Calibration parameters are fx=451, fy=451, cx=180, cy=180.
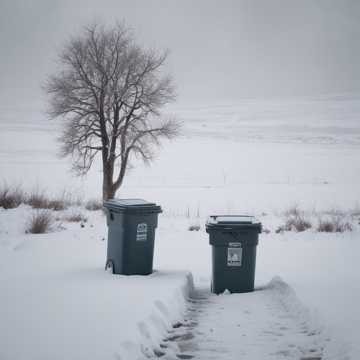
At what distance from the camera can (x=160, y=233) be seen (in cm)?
1181

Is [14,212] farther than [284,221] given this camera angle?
No

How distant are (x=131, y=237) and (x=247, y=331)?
8.05ft

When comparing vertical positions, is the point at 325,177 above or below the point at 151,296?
above

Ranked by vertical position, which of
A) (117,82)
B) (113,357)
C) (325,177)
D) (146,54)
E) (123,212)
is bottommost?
(113,357)

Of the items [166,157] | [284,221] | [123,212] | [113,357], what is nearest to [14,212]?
[123,212]

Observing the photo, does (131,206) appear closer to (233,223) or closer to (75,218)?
(233,223)

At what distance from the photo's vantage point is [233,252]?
6.90m

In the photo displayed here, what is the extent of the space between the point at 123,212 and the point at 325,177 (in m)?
26.1

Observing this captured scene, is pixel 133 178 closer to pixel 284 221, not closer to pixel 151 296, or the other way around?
pixel 284 221

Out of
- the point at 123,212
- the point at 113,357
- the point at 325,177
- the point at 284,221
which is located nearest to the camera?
the point at 113,357

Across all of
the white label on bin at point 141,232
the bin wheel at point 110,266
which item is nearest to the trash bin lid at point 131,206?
the white label on bin at point 141,232

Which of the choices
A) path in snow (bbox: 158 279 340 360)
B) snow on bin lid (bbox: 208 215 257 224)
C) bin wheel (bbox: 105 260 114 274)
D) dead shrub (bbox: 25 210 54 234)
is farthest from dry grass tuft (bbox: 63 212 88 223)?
path in snow (bbox: 158 279 340 360)

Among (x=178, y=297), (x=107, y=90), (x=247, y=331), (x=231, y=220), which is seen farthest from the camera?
(x=107, y=90)

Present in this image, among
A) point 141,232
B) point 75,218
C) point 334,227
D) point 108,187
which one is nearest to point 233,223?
point 141,232
